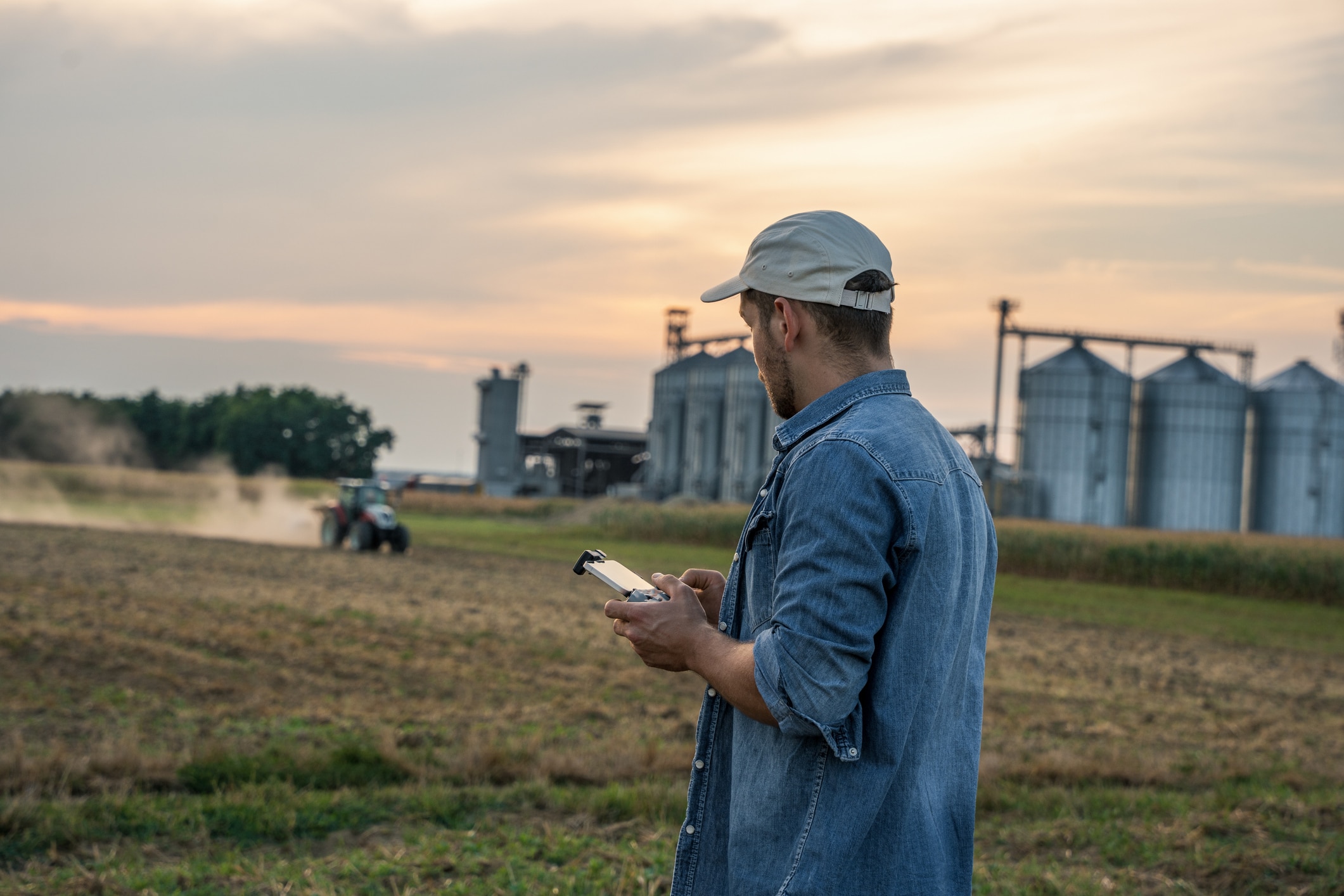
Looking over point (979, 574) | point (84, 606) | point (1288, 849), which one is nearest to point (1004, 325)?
point (84, 606)

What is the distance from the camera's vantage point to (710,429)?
5378 cm

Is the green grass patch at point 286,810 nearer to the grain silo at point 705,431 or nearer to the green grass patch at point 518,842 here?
the green grass patch at point 518,842

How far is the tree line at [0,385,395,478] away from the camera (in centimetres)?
8075

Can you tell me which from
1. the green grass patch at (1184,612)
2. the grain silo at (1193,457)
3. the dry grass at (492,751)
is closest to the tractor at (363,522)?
the dry grass at (492,751)

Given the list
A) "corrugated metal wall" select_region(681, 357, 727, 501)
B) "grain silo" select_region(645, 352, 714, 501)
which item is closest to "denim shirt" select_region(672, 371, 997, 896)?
"corrugated metal wall" select_region(681, 357, 727, 501)

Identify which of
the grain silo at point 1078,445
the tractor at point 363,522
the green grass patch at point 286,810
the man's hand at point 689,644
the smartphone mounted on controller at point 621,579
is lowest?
the green grass patch at point 286,810

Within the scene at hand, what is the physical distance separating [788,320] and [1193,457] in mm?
43311

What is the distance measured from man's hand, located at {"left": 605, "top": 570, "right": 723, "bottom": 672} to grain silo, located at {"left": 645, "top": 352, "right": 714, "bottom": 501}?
5279 centimetres

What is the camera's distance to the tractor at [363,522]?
87.5 ft

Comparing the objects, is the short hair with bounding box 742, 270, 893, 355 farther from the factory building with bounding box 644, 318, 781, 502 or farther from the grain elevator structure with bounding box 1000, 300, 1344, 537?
the factory building with bounding box 644, 318, 781, 502

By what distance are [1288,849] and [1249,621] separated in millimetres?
16371

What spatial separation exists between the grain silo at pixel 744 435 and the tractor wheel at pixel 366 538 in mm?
25295

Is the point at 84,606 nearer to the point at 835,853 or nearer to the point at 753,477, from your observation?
the point at 835,853

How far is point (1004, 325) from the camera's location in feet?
139
